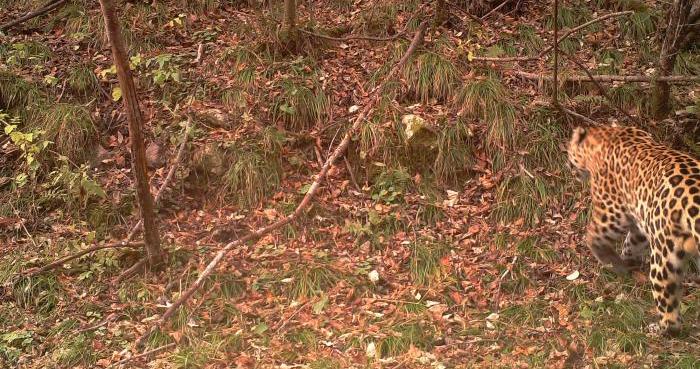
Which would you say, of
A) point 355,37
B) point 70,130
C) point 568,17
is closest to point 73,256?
point 70,130

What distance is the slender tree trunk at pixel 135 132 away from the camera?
6.06m

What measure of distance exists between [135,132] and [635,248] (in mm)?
4583

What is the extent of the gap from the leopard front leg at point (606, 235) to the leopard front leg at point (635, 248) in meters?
0.06

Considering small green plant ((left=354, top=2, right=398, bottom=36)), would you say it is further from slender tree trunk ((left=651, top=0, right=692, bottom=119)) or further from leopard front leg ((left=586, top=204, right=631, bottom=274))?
leopard front leg ((left=586, top=204, right=631, bottom=274))

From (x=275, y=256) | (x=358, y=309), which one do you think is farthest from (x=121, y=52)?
→ (x=358, y=309)

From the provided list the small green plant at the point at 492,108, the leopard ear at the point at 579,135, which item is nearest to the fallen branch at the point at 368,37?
the small green plant at the point at 492,108

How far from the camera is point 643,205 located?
5887 mm

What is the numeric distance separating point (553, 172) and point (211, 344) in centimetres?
391

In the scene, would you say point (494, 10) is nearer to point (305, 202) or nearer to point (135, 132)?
point (305, 202)

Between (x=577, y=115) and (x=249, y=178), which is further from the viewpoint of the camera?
(x=577, y=115)

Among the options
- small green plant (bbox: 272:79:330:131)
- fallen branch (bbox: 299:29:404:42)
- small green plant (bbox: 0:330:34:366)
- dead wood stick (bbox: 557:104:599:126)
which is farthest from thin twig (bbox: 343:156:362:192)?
small green plant (bbox: 0:330:34:366)

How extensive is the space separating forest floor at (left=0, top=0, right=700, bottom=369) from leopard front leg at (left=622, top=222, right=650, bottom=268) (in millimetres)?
211

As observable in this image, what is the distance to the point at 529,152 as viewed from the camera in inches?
304

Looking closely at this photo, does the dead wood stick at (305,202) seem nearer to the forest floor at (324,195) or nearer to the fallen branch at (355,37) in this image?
the forest floor at (324,195)
